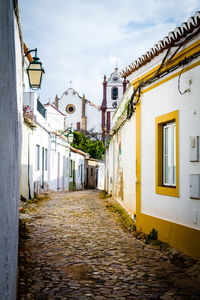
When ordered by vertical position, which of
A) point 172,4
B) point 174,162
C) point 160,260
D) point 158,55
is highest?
point 172,4

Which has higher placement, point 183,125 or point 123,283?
point 183,125

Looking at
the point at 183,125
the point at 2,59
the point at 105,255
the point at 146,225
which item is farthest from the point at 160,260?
the point at 2,59

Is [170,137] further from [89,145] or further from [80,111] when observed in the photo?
[80,111]

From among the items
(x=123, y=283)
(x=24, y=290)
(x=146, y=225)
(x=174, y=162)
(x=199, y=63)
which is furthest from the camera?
(x=146, y=225)

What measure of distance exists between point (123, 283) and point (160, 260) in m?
1.28

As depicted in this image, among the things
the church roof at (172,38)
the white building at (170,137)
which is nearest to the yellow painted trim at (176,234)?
the white building at (170,137)

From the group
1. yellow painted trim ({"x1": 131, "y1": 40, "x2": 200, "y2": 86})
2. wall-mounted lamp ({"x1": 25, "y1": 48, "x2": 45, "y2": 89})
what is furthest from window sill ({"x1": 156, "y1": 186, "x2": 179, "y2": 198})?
wall-mounted lamp ({"x1": 25, "y1": 48, "x2": 45, "y2": 89})

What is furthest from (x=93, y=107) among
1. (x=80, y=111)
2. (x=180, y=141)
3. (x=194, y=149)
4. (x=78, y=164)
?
(x=194, y=149)

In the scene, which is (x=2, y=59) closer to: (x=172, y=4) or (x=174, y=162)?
(x=172, y=4)

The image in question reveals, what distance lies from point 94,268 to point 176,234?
5.52 ft

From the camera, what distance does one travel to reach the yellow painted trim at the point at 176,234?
5324mm

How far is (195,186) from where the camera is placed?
17.6 ft

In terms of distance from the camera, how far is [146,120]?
7453 millimetres

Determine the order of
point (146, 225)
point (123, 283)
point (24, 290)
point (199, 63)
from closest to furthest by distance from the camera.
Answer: point (24, 290) < point (123, 283) < point (199, 63) < point (146, 225)
